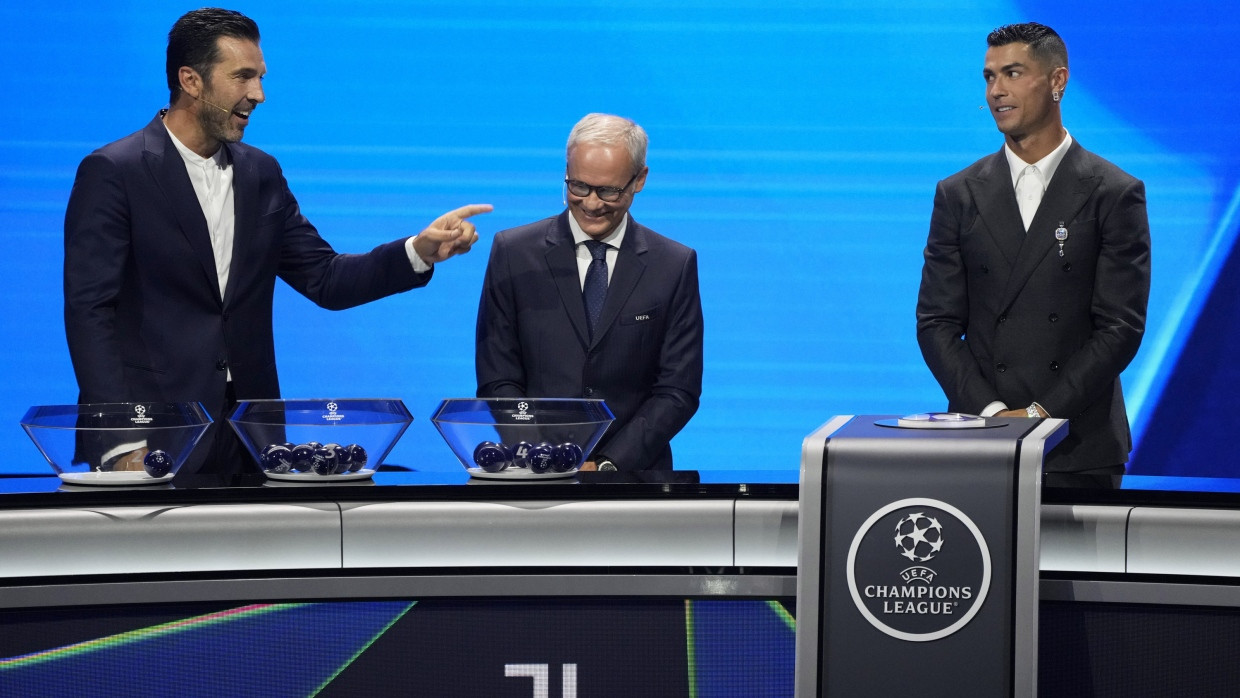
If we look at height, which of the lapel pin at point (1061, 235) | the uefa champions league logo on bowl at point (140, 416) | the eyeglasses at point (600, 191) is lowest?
the uefa champions league logo on bowl at point (140, 416)

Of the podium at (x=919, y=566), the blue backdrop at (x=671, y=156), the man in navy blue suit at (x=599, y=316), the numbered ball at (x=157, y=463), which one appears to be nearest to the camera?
the podium at (x=919, y=566)

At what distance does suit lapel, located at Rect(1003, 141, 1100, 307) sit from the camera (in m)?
2.94

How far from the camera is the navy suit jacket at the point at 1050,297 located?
2887 mm

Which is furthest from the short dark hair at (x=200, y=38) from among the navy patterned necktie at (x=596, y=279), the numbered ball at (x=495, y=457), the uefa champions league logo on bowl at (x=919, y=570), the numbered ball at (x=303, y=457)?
the uefa champions league logo on bowl at (x=919, y=570)

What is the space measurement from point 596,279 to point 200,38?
39.2 inches

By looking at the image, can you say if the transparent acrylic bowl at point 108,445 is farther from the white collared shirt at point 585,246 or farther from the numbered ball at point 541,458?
the white collared shirt at point 585,246

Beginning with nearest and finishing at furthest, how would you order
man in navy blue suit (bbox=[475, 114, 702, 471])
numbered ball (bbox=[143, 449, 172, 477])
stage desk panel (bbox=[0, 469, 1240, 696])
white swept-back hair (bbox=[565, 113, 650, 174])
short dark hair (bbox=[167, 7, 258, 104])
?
stage desk panel (bbox=[0, 469, 1240, 696]) < numbered ball (bbox=[143, 449, 172, 477]) < white swept-back hair (bbox=[565, 113, 650, 174]) < man in navy blue suit (bbox=[475, 114, 702, 471]) < short dark hair (bbox=[167, 7, 258, 104])

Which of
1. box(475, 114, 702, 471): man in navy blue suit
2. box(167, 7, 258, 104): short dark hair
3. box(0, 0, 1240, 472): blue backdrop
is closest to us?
box(475, 114, 702, 471): man in navy blue suit

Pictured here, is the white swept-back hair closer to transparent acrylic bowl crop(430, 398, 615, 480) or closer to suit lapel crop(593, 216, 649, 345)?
suit lapel crop(593, 216, 649, 345)

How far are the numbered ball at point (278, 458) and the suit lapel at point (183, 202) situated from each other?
841mm

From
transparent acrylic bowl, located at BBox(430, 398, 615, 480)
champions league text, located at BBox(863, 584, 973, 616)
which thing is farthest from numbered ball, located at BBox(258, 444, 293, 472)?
champions league text, located at BBox(863, 584, 973, 616)

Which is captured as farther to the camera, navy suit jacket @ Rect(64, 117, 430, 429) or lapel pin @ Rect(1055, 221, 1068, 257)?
lapel pin @ Rect(1055, 221, 1068, 257)

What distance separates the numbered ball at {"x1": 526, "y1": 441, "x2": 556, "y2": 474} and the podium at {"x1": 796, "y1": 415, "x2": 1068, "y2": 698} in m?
0.48

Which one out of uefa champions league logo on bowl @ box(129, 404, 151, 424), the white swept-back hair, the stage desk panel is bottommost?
the stage desk panel
